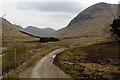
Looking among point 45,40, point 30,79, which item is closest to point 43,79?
point 30,79

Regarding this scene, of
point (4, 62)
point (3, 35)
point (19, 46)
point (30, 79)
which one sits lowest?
point (30, 79)

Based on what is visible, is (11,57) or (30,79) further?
(11,57)

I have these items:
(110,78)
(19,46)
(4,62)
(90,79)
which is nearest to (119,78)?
(110,78)

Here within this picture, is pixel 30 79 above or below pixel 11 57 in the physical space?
below

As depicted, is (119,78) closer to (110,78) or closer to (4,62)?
(110,78)

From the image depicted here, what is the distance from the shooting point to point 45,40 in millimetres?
145000

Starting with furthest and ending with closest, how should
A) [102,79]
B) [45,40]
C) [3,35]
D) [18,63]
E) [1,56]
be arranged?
[45,40], [18,63], [1,56], [102,79], [3,35]

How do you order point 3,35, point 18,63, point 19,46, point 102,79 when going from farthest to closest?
point 19,46 → point 18,63 → point 102,79 → point 3,35

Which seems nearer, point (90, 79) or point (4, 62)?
point (90, 79)

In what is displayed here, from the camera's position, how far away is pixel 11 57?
964 inches

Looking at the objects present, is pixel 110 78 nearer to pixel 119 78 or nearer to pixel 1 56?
pixel 119 78

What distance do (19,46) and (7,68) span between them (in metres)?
8.35

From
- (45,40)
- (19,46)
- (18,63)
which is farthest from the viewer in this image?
(45,40)

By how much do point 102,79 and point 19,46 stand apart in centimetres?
2026
